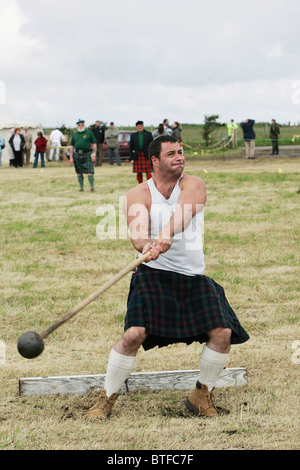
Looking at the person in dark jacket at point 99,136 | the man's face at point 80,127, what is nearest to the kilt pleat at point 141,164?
the man's face at point 80,127

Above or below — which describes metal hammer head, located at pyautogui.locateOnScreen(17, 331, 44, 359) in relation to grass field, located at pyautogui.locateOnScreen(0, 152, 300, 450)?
above

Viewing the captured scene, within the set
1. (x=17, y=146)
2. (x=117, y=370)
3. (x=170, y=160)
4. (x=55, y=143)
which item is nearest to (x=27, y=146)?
(x=17, y=146)

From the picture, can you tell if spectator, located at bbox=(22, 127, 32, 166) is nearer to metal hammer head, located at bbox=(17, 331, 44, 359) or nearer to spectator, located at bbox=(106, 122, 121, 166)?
spectator, located at bbox=(106, 122, 121, 166)

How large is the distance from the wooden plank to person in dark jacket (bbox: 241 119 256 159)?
20113mm

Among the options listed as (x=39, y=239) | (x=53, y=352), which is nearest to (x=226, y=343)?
(x=53, y=352)

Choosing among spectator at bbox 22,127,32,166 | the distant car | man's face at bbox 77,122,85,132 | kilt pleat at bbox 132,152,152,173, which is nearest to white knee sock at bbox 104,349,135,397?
man's face at bbox 77,122,85,132

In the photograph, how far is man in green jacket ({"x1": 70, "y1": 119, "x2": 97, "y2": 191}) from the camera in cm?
1352

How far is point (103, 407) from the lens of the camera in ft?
11.8

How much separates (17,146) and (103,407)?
850 inches

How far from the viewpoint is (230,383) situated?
4109 mm

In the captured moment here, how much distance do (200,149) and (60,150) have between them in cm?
617

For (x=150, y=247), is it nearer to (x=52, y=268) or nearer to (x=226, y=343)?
(x=226, y=343)

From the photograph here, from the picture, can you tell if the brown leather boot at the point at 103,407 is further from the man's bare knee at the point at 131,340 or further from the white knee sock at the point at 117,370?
the man's bare knee at the point at 131,340

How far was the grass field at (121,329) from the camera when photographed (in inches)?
133
